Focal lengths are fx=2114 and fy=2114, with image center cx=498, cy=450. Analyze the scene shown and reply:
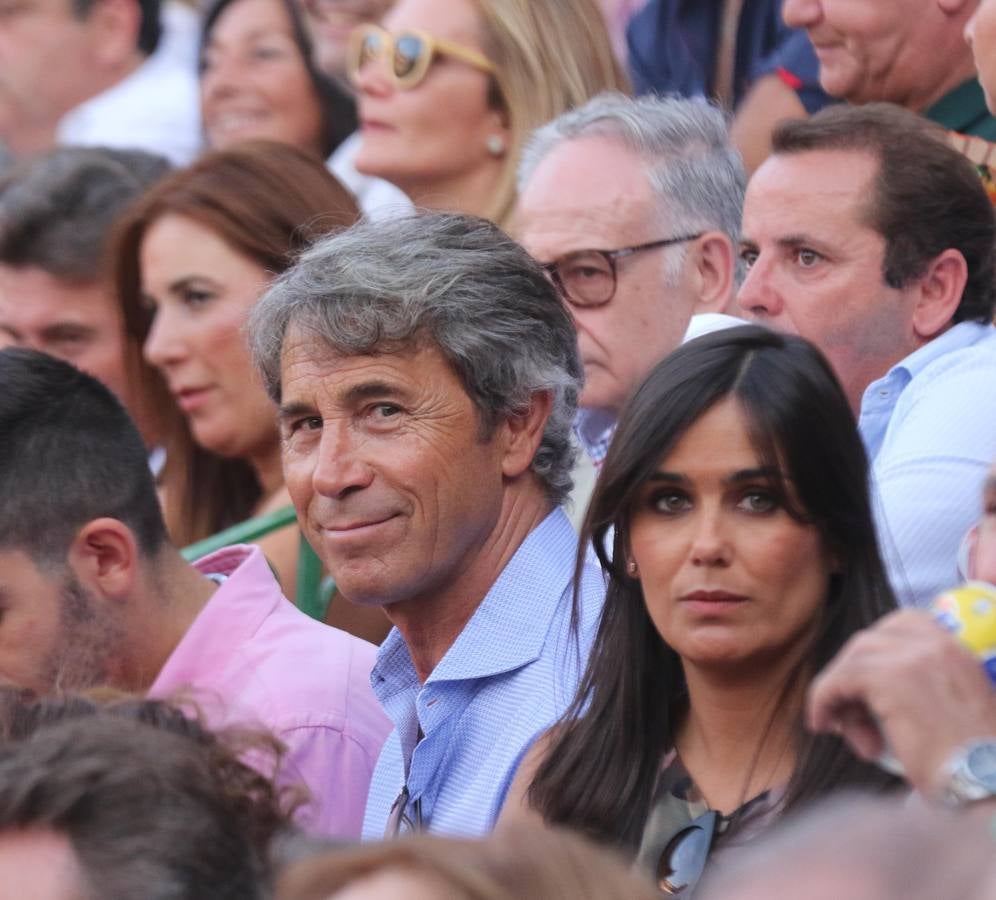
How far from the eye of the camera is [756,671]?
3303mm

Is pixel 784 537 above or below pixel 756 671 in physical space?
above

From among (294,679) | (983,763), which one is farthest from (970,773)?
(294,679)

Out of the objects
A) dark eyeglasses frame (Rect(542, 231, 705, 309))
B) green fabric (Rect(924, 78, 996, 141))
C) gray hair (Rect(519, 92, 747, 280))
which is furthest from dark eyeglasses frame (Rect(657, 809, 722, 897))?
green fabric (Rect(924, 78, 996, 141))

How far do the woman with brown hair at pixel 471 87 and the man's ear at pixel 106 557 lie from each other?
197cm

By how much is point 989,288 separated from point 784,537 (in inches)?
61.6

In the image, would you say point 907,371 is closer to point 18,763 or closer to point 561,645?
point 561,645

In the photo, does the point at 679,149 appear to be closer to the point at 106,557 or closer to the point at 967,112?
the point at 967,112

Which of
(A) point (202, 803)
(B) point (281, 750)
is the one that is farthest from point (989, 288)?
(A) point (202, 803)

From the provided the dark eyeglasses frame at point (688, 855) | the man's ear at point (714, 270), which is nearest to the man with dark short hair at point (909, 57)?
the man's ear at point (714, 270)

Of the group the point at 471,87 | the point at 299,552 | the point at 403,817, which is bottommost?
the point at 403,817

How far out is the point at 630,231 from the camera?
526cm

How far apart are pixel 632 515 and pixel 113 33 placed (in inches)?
219

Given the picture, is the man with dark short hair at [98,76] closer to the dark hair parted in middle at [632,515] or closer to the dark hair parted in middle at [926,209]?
the dark hair parted in middle at [926,209]

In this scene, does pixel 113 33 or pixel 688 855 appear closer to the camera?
pixel 688 855
